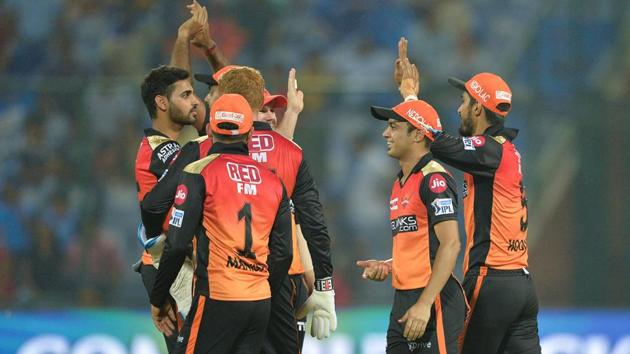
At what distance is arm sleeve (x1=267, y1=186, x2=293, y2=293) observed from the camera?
5.20 metres

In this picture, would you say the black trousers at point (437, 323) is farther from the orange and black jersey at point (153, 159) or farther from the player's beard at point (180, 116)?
the player's beard at point (180, 116)

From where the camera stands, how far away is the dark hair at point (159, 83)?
618 cm

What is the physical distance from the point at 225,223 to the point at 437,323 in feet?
4.44

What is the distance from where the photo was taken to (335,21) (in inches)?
428

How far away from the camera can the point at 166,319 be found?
5.66 meters

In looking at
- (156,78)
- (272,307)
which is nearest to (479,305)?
(272,307)

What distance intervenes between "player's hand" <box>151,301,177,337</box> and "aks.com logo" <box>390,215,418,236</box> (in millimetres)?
1259

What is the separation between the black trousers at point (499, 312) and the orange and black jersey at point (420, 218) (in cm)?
61

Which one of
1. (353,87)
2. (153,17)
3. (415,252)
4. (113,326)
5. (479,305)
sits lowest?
(113,326)

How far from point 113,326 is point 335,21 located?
384 cm

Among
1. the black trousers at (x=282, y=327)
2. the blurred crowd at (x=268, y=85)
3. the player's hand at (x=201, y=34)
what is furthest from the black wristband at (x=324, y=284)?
the blurred crowd at (x=268, y=85)

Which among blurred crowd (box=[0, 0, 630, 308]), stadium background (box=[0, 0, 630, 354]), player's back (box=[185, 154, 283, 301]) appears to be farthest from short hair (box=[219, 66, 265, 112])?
blurred crowd (box=[0, 0, 630, 308])

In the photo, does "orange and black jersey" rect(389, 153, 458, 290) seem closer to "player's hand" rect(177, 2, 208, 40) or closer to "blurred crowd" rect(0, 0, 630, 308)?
"player's hand" rect(177, 2, 208, 40)

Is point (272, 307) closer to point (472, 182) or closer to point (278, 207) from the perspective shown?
point (278, 207)
